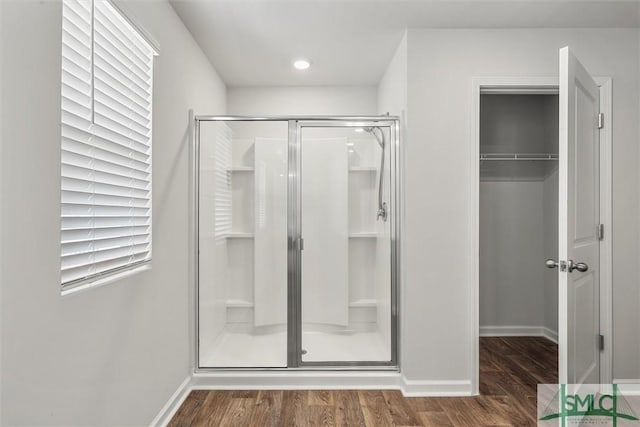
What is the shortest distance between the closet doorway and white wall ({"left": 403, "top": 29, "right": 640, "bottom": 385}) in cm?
113

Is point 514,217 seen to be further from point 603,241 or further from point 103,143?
point 103,143

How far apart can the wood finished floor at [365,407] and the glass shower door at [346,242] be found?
305 millimetres

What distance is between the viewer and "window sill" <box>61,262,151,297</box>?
137cm

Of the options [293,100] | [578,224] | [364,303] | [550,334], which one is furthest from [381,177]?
[550,334]

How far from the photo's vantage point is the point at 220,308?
2832 millimetres

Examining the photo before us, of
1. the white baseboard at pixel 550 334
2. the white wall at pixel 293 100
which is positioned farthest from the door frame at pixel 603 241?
the white wall at pixel 293 100

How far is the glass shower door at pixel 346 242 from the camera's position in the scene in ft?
9.19

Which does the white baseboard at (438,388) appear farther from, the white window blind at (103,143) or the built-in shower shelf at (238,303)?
the white window blind at (103,143)

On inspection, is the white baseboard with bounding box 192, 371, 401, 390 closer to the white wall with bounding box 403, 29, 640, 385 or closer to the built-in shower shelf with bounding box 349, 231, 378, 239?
the white wall with bounding box 403, 29, 640, 385

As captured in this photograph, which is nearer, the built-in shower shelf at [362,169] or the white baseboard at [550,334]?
the built-in shower shelf at [362,169]

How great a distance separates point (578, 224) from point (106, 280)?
2376 millimetres

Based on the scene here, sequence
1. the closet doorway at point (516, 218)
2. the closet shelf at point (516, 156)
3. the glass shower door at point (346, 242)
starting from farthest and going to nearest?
the closet doorway at point (516, 218)
the closet shelf at point (516, 156)
the glass shower door at point (346, 242)

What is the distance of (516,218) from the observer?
3877mm

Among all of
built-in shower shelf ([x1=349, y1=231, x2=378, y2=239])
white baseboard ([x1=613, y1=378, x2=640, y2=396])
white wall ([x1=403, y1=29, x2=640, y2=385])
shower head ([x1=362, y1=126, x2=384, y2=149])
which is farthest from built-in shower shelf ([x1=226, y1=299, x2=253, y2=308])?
white baseboard ([x1=613, y1=378, x2=640, y2=396])
